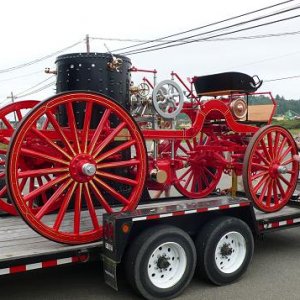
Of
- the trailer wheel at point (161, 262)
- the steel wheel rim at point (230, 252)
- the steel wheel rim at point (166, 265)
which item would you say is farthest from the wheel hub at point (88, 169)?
the steel wheel rim at point (230, 252)

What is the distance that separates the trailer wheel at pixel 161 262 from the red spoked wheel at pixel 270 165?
5.99ft

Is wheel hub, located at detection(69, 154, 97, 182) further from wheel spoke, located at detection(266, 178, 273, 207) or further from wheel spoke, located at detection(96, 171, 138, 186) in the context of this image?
wheel spoke, located at detection(266, 178, 273, 207)

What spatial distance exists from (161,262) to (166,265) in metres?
0.07

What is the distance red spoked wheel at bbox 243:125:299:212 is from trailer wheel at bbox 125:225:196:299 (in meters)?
1.82

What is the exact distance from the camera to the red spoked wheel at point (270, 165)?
6219 mm

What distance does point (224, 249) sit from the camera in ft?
16.3

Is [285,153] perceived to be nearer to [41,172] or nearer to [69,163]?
[69,163]

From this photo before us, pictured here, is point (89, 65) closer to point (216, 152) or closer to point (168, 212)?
point (168, 212)

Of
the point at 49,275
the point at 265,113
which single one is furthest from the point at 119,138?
the point at 265,113

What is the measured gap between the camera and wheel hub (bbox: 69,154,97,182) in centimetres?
439

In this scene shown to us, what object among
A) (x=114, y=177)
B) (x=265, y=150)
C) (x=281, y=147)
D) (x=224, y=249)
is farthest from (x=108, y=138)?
(x=281, y=147)

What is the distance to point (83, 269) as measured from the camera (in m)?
5.48

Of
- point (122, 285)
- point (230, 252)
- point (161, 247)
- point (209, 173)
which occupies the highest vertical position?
point (209, 173)

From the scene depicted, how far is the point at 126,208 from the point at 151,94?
1.66 m
